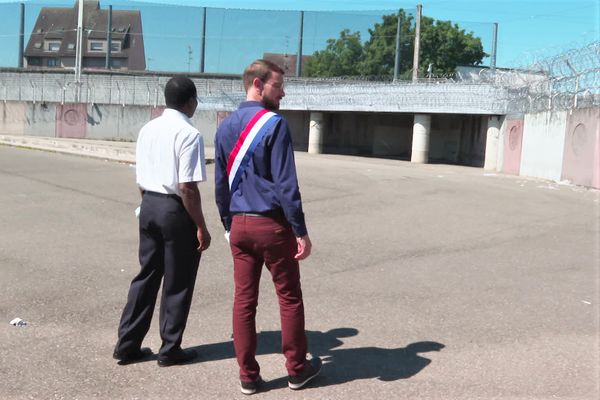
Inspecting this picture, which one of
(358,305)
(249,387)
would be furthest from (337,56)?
(249,387)

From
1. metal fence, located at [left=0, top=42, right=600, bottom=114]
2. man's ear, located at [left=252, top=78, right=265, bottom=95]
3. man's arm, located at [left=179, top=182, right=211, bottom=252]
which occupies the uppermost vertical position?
metal fence, located at [left=0, top=42, right=600, bottom=114]

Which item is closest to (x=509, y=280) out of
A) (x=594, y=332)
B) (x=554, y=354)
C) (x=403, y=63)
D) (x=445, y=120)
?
(x=594, y=332)

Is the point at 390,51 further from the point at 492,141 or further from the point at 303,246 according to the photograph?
the point at 303,246

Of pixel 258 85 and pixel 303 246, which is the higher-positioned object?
pixel 258 85

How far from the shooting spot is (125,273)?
6770 mm

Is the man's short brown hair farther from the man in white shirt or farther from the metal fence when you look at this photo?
the metal fence

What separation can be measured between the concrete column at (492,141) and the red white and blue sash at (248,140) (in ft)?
80.3

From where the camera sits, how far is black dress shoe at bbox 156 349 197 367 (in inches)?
164

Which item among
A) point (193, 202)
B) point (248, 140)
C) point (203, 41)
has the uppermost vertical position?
point (203, 41)

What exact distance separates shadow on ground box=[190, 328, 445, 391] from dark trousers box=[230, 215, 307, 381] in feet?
0.86

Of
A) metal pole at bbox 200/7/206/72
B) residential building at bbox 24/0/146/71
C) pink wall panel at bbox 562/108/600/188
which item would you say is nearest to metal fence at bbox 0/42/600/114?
pink wall panel at bbox 562/108/600/188

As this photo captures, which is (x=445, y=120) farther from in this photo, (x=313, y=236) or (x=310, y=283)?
(x=310, y=283)

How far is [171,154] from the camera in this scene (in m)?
3.98

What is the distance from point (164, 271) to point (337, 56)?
2287 inches
